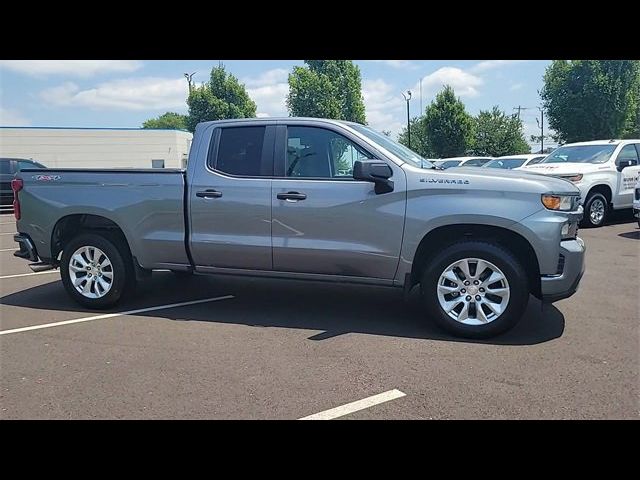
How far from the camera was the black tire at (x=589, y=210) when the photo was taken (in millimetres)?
11141

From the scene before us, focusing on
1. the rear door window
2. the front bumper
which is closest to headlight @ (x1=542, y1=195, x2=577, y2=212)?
the front bumper

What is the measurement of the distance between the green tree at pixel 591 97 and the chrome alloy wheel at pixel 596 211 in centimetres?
2341

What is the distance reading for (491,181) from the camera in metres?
4.45

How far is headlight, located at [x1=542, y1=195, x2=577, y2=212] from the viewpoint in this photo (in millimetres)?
4320

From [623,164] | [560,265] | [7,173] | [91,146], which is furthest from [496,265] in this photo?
[91,146]

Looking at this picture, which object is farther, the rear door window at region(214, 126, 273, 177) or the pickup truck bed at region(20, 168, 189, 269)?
the pickup truck bed at region(20, 168, 189, 269)

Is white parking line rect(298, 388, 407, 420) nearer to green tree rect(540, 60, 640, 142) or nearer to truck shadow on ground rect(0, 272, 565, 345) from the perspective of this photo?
truck shadow on ground rect(0, 272, 565, 345)

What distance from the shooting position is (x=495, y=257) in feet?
14.4

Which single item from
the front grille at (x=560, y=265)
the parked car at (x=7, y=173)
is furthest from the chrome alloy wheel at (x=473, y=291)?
the parked car at (x=7, y=173)

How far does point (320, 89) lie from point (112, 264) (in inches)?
1206

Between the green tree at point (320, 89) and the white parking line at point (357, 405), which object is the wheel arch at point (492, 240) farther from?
the green tree at point (320, 89)

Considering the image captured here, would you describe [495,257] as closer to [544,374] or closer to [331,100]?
[544,374]

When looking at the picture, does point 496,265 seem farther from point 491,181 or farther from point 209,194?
point 209,194

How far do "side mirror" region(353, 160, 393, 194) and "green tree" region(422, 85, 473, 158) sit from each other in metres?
32.3
